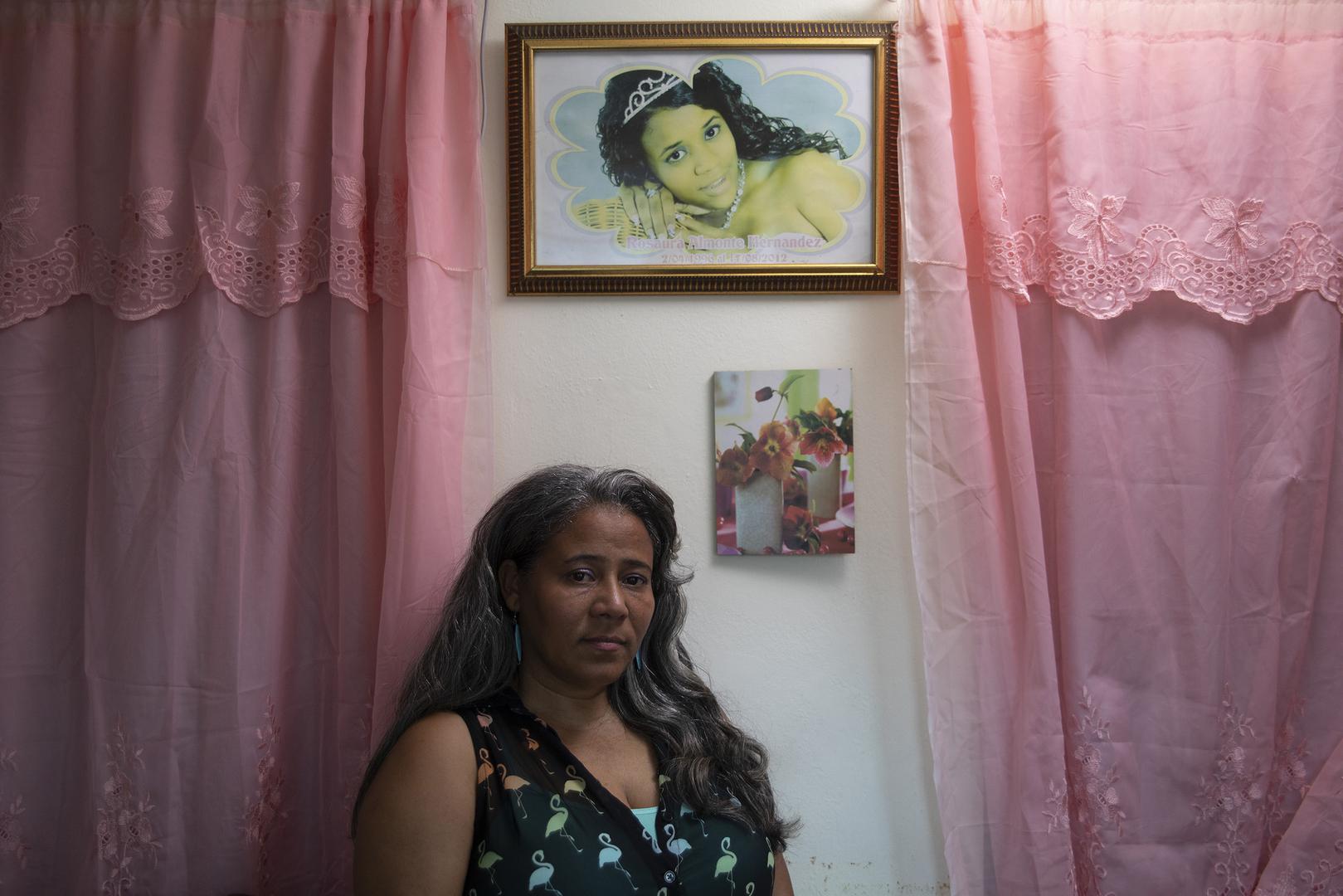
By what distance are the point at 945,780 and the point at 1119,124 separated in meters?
1.33

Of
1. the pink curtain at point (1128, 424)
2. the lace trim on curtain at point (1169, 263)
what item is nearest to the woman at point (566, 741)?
the pink curtain at point (1128, 424)

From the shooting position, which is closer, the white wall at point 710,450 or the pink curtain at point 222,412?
the pink curtain at point 222,412

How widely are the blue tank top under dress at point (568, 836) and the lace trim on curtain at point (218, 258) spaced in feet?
2.84

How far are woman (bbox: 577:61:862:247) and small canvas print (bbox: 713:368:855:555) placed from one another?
1.03 feet

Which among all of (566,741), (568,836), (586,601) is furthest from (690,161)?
(568,836)

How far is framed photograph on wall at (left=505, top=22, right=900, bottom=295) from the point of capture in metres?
1.95

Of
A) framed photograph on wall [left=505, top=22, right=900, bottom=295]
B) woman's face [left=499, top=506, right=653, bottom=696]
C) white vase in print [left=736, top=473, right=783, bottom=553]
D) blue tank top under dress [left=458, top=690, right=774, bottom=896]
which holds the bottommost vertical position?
blue tank top under dress [left=458, top=690, right=774, bottom=896]

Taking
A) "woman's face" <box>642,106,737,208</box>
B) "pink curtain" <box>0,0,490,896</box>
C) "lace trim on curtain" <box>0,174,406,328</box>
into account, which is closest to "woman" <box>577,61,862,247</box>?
"woman's face" <box>642,106,737,208</box>

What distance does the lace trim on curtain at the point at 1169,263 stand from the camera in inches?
73.4

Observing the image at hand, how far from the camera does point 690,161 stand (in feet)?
6.39

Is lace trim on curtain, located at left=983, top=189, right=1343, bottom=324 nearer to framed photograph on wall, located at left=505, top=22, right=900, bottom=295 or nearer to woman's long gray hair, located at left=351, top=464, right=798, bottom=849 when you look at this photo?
framed photograph on wall, located at left=505, top=22, right=900, bottom=295

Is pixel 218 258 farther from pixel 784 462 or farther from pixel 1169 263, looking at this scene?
pixel 1169 263

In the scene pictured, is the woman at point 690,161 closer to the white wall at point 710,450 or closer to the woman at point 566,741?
the white wall at point 710,450

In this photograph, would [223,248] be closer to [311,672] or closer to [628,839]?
[311,672]
